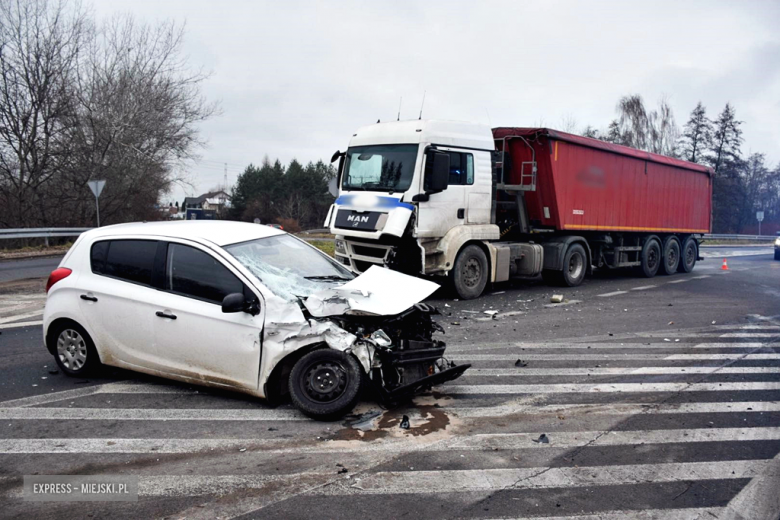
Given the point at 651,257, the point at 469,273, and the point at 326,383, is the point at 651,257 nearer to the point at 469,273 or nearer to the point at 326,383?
the point at 469,273

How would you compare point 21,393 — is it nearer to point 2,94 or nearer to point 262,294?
point 262,294

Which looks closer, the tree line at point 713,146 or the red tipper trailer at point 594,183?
the red tipper trailer at point 594,183

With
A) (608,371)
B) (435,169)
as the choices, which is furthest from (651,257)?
(608,371)

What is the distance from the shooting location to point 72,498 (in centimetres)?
371

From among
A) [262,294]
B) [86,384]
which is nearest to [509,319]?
[262,294]

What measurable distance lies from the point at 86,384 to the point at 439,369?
3.55 metres

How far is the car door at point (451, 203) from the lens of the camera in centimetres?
1098

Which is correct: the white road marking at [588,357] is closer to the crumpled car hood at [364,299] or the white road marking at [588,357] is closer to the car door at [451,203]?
the crumpled car hood at [364,299]

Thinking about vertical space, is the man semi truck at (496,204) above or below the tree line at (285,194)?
A: below

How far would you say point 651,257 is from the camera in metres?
17.7

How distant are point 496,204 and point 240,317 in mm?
8570

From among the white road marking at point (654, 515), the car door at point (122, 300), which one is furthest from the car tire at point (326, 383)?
the white road marking at point (654, 515)

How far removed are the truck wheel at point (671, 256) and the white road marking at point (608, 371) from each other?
11.7m

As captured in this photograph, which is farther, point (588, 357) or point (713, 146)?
point (713, 146)
